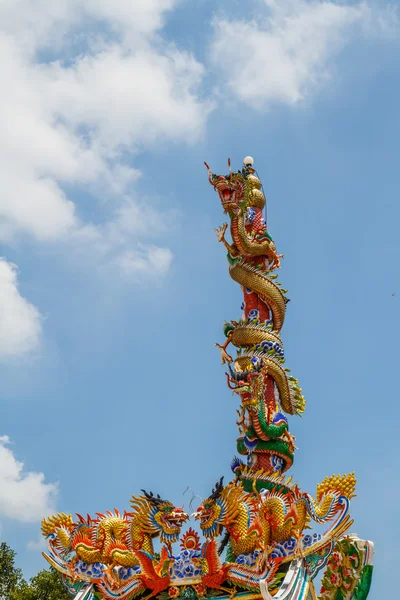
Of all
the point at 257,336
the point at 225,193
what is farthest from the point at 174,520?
the point at 225,193

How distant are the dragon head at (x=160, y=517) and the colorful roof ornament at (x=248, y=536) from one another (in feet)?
0.06

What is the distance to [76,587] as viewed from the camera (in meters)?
17.0

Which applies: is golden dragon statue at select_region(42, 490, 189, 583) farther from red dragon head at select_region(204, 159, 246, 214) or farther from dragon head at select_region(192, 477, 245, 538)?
red dragon head at select_region(204, 159, 246, 214)

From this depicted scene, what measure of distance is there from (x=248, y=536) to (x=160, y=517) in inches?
67.8

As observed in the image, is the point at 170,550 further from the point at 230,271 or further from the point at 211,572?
the point at 230,271

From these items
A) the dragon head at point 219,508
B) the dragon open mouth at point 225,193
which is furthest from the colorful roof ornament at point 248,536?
the dragon open mouth at point 225,193

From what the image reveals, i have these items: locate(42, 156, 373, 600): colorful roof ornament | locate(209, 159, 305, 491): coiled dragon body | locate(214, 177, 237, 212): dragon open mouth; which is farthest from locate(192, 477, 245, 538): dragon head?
locate(214, 177, 237, 212): dragon open mouth

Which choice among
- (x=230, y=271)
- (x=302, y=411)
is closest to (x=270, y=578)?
(x=302, y=411)

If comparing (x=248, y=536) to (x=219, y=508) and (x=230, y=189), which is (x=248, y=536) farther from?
(x=230, y=189)

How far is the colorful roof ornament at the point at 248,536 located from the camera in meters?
15.2

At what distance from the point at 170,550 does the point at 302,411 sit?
4.75 m

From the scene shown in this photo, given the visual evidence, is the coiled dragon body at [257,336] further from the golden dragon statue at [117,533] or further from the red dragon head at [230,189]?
the golden dragon statue at [117,533]

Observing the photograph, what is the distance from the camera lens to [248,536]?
15555mm

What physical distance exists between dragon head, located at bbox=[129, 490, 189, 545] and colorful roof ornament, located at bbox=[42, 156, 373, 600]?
19 millimetres
